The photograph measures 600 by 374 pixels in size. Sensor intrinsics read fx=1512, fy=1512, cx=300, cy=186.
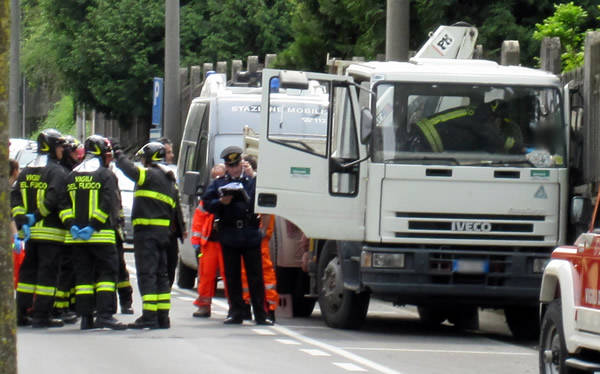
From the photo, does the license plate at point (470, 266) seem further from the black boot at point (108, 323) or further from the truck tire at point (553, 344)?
the truck tire at point (553, 344)

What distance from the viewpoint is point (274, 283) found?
15.6m

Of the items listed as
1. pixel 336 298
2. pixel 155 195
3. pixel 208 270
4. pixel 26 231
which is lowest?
pixel 336 298

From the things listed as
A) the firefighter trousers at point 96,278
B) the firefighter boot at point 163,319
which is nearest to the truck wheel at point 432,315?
the firefighter boot at point 163,319

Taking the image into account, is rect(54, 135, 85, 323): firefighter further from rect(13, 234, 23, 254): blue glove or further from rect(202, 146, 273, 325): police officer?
rect(202, 146, 273, 325): police officer

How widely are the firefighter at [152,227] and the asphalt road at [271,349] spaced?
269 millimetres

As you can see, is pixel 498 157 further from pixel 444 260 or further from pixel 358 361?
pixel 358 361

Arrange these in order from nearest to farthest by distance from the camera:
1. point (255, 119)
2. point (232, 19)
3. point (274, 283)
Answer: point (274, 283) → point (255, 119) → point (232, 19)

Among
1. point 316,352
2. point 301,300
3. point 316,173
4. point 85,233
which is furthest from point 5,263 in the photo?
point 301,300

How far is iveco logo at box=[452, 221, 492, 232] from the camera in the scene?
14.4 metres

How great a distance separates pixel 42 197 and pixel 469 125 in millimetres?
4253

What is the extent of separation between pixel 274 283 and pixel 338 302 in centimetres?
100

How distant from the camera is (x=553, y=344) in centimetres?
1045

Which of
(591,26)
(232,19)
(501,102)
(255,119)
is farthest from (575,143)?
(232,19)

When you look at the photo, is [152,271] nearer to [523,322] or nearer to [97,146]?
[97,146]
